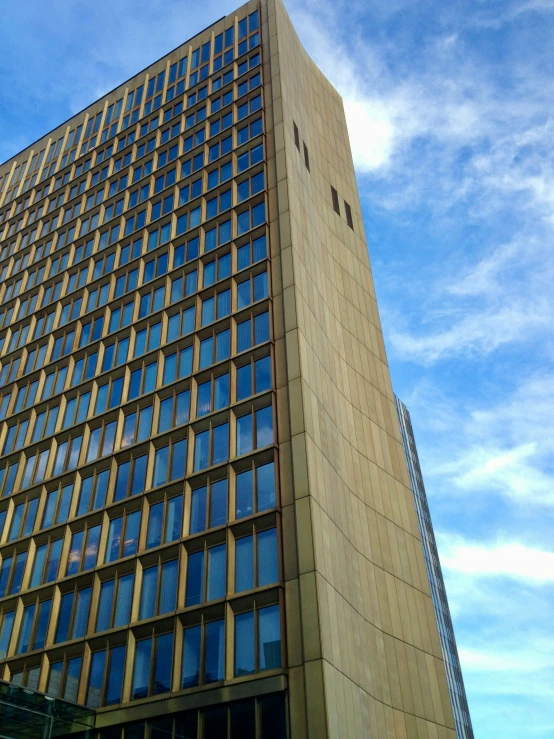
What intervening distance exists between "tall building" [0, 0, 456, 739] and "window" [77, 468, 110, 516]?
0.53 ft

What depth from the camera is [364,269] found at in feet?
163

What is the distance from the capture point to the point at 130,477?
34.2 m

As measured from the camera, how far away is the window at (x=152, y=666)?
2677 centimetres

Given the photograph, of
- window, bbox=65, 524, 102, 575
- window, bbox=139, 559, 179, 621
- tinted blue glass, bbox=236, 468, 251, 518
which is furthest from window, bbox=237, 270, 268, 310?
window, bbox=139, 559, 179, 621

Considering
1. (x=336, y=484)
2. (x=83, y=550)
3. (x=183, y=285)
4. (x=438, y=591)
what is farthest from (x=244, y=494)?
(x=438, y=591)

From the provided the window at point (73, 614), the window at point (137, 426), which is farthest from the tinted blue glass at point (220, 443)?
the window at point (73, 614)

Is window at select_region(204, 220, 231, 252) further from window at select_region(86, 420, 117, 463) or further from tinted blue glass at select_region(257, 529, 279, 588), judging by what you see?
tinted blue glass at select_region(257, 529, 279, 588)

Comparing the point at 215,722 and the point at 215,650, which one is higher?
the point at 215,650

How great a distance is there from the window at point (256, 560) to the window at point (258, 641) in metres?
1.12

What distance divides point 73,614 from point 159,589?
5.08m

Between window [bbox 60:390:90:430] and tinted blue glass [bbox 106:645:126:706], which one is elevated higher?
window [bbox 60:390:90:430]

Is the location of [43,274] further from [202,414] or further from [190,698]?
[190,698]

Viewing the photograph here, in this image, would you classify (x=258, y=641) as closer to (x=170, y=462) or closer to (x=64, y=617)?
(x=170, y=462)

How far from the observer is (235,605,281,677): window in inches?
970
